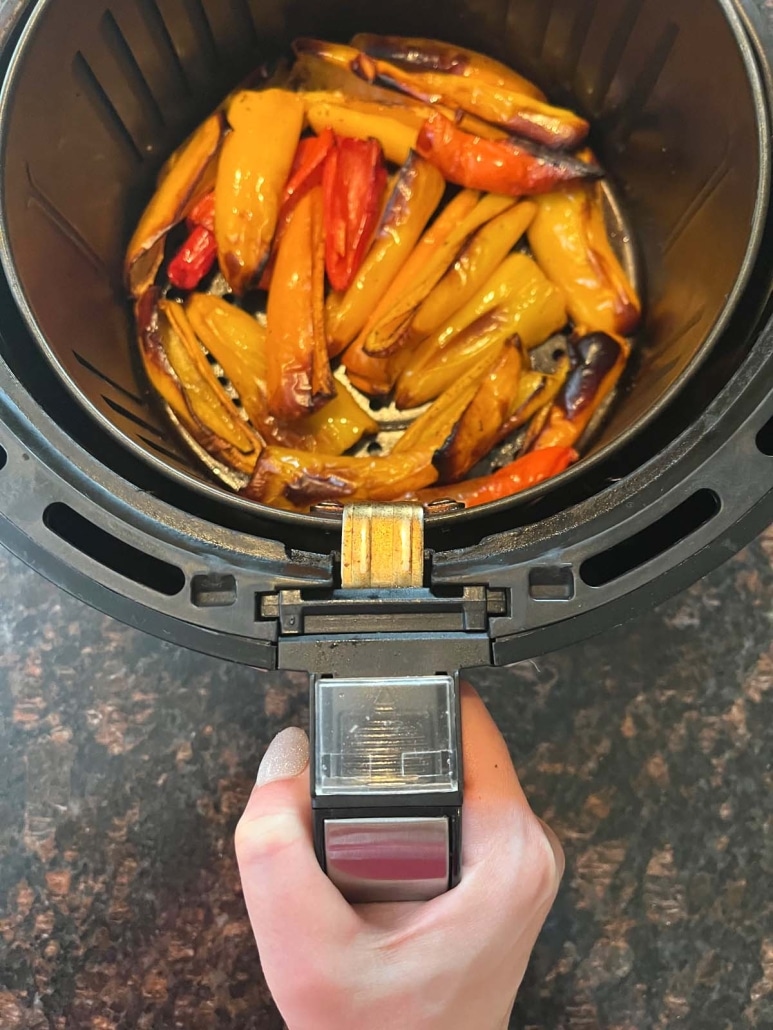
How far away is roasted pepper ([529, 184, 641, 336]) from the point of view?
0.66m

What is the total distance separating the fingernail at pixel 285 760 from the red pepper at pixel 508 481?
0.20m

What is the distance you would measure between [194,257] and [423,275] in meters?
0.20

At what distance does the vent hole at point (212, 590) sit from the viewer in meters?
0.40

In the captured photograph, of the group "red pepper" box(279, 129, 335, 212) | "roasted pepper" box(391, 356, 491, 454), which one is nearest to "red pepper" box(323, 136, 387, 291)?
"red pepper" box(279, 129, 335, 212)

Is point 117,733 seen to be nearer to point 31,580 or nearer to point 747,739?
point 31,580

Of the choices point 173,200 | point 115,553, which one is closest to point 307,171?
point 173,200

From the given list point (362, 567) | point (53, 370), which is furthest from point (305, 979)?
point (53, 370)

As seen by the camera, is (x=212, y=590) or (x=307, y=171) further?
(x=307, y=171)

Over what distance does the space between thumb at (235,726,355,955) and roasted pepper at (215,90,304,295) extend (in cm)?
44

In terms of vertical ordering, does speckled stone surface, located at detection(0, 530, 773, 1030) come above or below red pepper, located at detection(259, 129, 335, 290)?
below

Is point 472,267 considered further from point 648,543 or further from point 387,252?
point 648,543

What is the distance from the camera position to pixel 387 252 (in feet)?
2.14

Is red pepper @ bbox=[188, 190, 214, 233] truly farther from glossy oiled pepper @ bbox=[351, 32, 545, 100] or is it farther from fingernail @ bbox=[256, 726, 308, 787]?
fingernail @ bbox=[256, 726, 308, 787]

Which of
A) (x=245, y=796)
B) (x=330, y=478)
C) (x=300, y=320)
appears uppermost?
(x=300, y=320)
